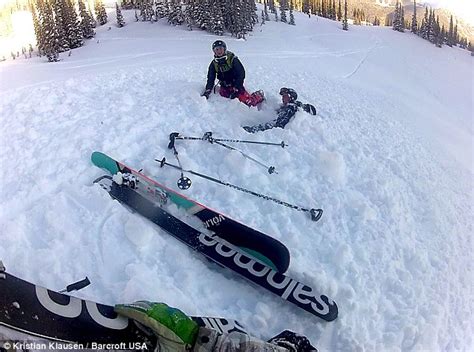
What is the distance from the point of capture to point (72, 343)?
11.5ft

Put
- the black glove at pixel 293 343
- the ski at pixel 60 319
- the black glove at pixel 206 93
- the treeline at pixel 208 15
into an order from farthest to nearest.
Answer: the treeline at pixel 208 15, the black glove at pixel 206 93, the black glove at pixel 293 343, the ski at pixel 60 319

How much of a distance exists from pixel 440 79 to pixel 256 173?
2367cm

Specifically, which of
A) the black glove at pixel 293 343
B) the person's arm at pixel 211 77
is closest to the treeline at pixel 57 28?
the person's arm at pixel 211 77

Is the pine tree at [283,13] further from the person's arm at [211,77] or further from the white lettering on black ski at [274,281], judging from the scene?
the white lettering on black ski at [274,281]

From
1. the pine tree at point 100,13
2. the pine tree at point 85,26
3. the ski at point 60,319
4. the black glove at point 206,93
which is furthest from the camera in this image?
the pine tree at point 100,13

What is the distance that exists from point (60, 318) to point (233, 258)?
204cm

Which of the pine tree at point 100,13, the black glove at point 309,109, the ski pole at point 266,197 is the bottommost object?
the ski pole at point 266,197

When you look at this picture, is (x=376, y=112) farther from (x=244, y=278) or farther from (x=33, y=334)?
(x=33, y=334)

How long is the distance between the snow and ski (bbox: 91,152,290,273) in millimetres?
261

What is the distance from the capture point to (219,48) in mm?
8688

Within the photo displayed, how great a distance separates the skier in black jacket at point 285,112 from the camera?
799 cm

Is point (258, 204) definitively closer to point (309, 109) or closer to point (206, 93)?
point (309, 109)

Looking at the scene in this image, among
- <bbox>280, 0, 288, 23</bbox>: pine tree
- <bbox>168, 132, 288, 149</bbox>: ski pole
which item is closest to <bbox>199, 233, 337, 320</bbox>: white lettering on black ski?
<bbox>168, 132, 288, 149</bbox>: ski pole

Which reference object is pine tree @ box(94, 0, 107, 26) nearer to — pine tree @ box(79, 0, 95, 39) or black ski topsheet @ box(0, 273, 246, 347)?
pine tree @ box(79, 0, 95, 39)
